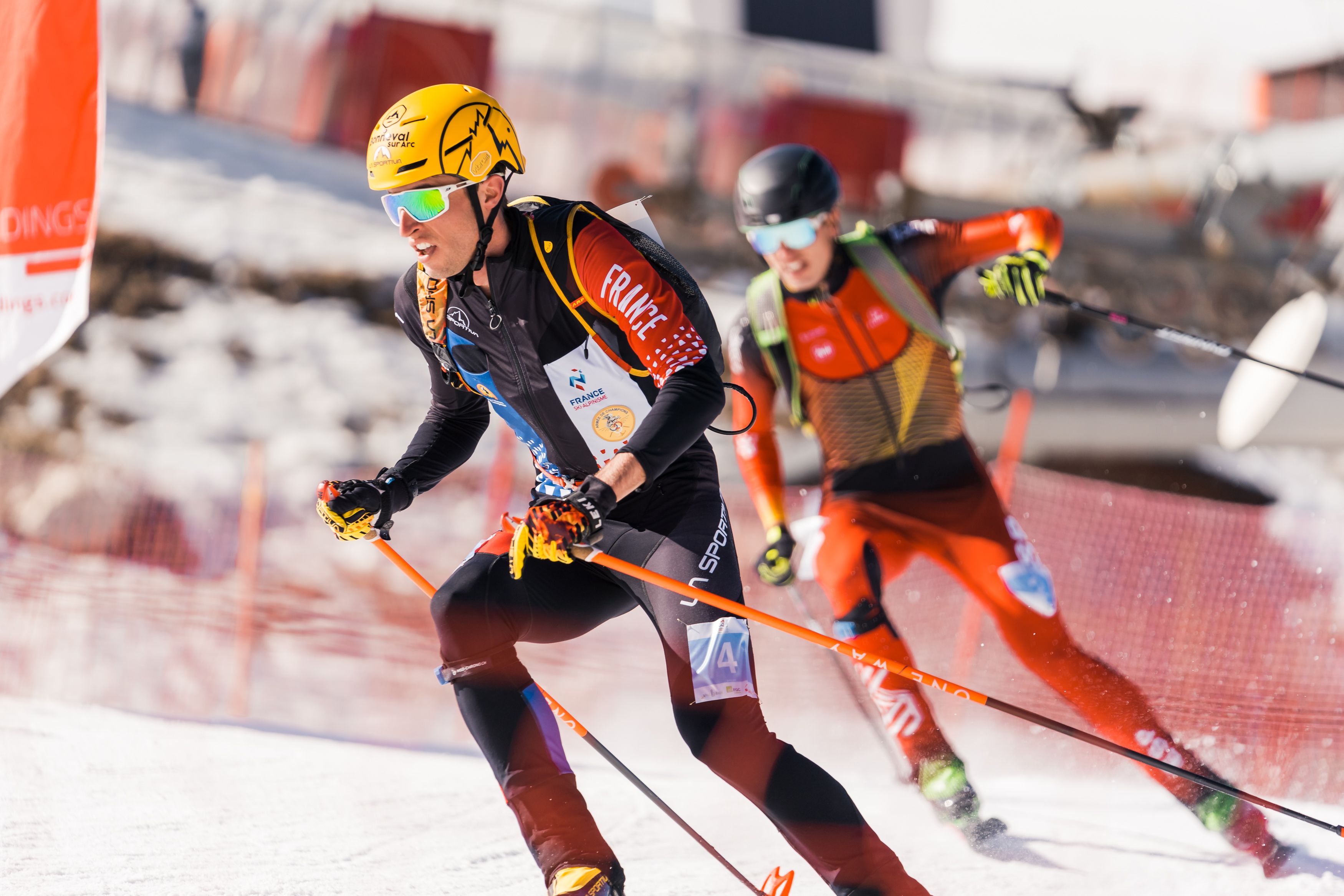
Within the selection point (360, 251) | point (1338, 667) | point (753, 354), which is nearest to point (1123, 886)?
point (753, 354)

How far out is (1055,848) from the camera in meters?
4.00

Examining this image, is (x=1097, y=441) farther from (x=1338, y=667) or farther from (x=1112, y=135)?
(x=1338, y=667)

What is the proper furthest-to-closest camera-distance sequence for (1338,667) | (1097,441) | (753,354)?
1. (1097,441)
2. (1338,667)
3. (753,354)

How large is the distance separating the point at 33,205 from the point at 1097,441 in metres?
10.4

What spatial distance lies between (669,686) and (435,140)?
142 cm

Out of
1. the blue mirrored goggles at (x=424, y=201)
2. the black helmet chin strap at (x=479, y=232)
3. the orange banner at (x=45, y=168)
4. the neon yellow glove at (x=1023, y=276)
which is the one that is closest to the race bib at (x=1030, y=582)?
the neon yellow glove at (x=1023, y=276)

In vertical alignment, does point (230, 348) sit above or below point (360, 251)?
→ below

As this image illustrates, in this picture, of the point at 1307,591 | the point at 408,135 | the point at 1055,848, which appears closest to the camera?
the point at 408,135

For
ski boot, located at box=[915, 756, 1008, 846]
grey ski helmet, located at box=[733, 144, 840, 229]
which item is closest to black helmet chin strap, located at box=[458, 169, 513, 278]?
grey ski helmet, located at box=[733, 144, 840, 229]

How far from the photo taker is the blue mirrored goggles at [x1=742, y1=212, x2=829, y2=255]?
13.8 feet

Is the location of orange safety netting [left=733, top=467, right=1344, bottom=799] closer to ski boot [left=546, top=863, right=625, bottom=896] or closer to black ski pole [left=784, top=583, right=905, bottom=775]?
black ski pole [left=784, top=583, right=905, bottom=775]

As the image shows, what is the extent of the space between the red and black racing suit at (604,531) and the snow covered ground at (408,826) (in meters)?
1.01

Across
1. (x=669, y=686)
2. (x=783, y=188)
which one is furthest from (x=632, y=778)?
(x=783, y=188)

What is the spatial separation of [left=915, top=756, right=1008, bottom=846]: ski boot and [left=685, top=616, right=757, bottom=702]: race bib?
1.60 meters
